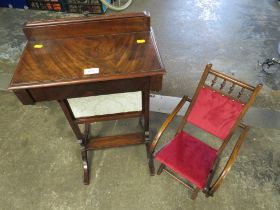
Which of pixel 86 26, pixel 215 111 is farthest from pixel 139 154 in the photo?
pixel 86 26

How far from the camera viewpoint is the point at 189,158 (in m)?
1.71

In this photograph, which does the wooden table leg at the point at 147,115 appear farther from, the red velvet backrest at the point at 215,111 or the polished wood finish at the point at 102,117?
the red velvet backrest at the point at 215,111

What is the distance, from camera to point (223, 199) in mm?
1924

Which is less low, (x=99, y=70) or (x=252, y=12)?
(x=99, y=70)

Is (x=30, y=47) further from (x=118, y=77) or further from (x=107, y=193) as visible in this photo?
(x=107, y=193)

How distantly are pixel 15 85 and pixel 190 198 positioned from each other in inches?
62.6

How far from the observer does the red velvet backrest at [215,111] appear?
159cm

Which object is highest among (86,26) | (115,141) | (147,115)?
(86,26)

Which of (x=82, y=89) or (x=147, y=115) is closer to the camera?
(x=82, y=89)

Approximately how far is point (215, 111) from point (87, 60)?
0.96 metres

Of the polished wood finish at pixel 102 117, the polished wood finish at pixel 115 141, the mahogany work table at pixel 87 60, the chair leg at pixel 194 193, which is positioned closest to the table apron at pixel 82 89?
the mahogany work table at pixel 87 60

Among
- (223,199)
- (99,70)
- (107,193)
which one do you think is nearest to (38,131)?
(107,193)

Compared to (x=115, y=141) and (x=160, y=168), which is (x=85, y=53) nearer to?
(x=115, y=141)

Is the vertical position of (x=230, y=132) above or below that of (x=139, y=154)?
above
